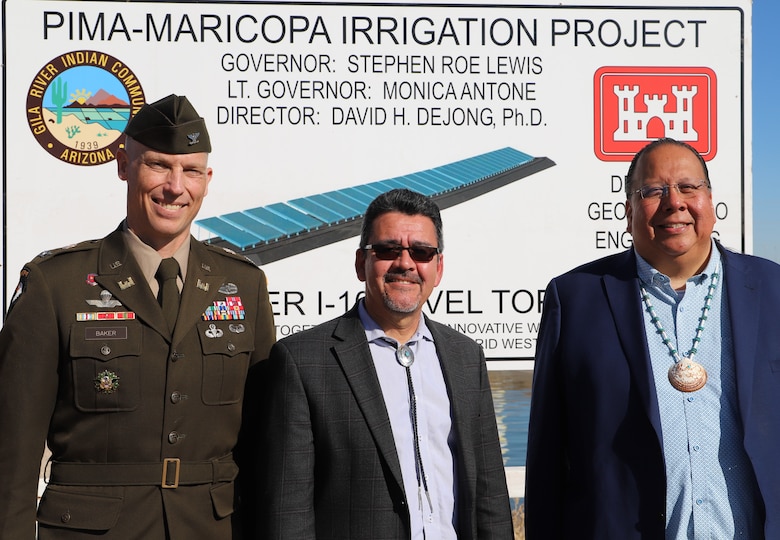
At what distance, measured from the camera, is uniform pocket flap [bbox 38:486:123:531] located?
2.17 m

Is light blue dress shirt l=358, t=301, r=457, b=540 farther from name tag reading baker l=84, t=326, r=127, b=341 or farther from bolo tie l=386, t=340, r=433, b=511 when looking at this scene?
name tag reading baker l=84, t=326, r=127, b=341

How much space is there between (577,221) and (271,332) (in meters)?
1.74

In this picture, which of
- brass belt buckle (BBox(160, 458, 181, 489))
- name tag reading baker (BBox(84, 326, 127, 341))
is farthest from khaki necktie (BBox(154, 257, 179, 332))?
brass belt buckle (BBox(160, 458, 181, 489))

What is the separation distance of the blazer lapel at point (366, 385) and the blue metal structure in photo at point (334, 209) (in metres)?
1.44

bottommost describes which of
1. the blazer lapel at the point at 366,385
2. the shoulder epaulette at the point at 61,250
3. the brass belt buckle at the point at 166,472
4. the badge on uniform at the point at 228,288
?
the brass belt buckle at the point at 166,472

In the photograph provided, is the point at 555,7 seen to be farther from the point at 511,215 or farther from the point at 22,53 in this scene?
the point at 22,53

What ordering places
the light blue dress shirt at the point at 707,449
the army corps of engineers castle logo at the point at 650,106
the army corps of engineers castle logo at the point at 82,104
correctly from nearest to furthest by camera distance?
1. the light blue dress shirt at the point at 707,449
2. the army corps of engineers castle logo at the point at 82,104
3. the army corps of engineers castle logo at the point at 650,106

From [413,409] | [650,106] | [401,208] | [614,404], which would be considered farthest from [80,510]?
[650,106]

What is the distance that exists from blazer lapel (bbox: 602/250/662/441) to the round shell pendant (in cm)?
6

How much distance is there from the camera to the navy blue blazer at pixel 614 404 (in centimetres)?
218

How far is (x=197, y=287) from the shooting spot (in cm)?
239

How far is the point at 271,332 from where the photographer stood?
100 inches

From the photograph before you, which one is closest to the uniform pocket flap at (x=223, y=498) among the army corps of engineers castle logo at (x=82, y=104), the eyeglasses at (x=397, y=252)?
the eyeglasses at (x=397, y=252)

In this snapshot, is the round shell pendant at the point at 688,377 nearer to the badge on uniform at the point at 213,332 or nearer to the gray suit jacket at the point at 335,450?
the gray suit jacket at the point at 335,450
